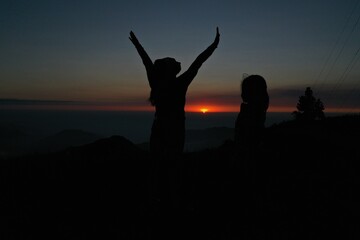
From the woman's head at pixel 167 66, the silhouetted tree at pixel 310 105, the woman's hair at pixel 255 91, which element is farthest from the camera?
the silhouetted tree at pixel 310 105

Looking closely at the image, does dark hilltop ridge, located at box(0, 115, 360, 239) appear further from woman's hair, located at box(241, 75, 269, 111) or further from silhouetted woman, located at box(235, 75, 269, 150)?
woman's hair, located at box(241, 75, 269, 111)

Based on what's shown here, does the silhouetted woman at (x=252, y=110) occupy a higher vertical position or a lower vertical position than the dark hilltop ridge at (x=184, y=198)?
higher

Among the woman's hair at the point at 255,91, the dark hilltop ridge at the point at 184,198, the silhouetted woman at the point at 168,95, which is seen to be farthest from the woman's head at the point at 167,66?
the woman's hair at the point at 255,91

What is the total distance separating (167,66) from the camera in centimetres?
696

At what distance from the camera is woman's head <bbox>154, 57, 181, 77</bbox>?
6.97 meters

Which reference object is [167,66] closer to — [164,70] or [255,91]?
[164,70]

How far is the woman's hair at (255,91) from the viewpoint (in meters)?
9.34

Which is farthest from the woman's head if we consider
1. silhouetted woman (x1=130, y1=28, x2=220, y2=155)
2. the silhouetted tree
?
the silhouetted tree

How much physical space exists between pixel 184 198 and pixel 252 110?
11.6 feet

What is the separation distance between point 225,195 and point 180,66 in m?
3.96

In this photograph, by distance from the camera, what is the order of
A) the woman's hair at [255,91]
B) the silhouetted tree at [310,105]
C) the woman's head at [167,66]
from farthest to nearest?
the silhouetted tree at [310,105], the woman's hair at [255,91], the woman's head at [167,66]

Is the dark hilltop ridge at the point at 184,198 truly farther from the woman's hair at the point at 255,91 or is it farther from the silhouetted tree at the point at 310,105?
the silhouetted tree at the point at 310,105

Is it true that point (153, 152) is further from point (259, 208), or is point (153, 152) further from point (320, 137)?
point (320, 137)

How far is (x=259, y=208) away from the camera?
8102 millimetres
